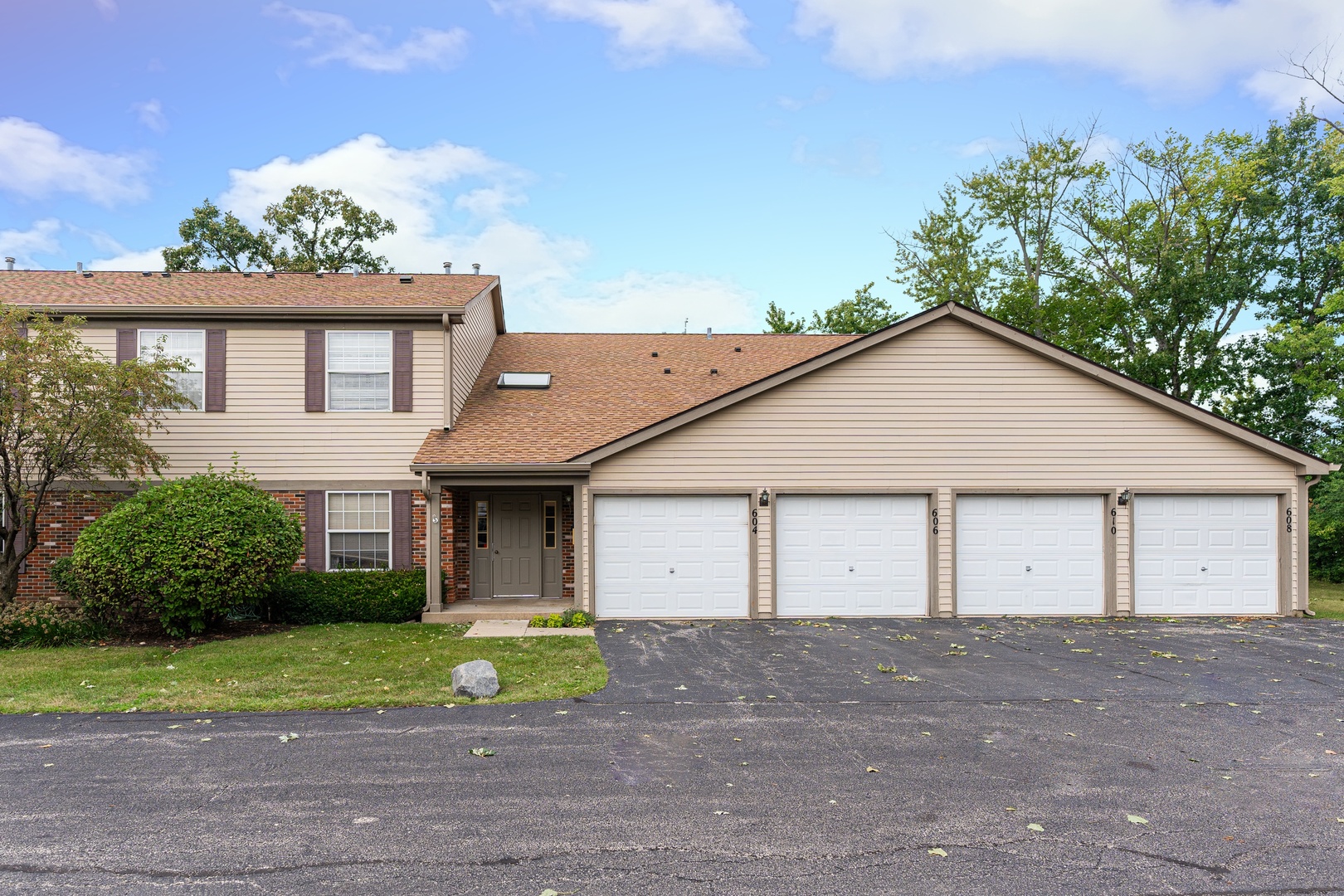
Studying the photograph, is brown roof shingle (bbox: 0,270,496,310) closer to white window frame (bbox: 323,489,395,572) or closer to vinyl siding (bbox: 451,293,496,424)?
vinyl siding (bbox: 451,293,496,424)

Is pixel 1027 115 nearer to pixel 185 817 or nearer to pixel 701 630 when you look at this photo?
pixel 701 630

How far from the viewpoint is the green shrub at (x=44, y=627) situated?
1023cm

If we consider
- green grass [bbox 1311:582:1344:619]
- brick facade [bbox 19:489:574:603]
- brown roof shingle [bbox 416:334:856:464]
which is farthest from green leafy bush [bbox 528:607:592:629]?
green grass [bbox 1311:582:1344:619]

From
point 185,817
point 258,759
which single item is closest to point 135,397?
point 258,759

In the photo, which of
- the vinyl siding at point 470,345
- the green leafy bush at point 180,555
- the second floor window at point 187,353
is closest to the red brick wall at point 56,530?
the green leafy bush at point 180,555

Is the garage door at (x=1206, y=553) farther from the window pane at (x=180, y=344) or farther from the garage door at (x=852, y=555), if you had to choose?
the window pane at (x=180, y=344)

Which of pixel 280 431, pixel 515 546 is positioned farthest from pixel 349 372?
pixel 515 546

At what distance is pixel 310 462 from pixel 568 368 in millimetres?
5937

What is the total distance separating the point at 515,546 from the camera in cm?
1392

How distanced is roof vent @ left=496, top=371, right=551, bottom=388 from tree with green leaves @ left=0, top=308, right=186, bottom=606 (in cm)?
596

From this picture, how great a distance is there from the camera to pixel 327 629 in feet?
37.5

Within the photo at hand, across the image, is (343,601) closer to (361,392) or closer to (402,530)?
(402,530)

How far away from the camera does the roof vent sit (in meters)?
15.8

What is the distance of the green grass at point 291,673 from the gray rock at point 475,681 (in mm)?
102
